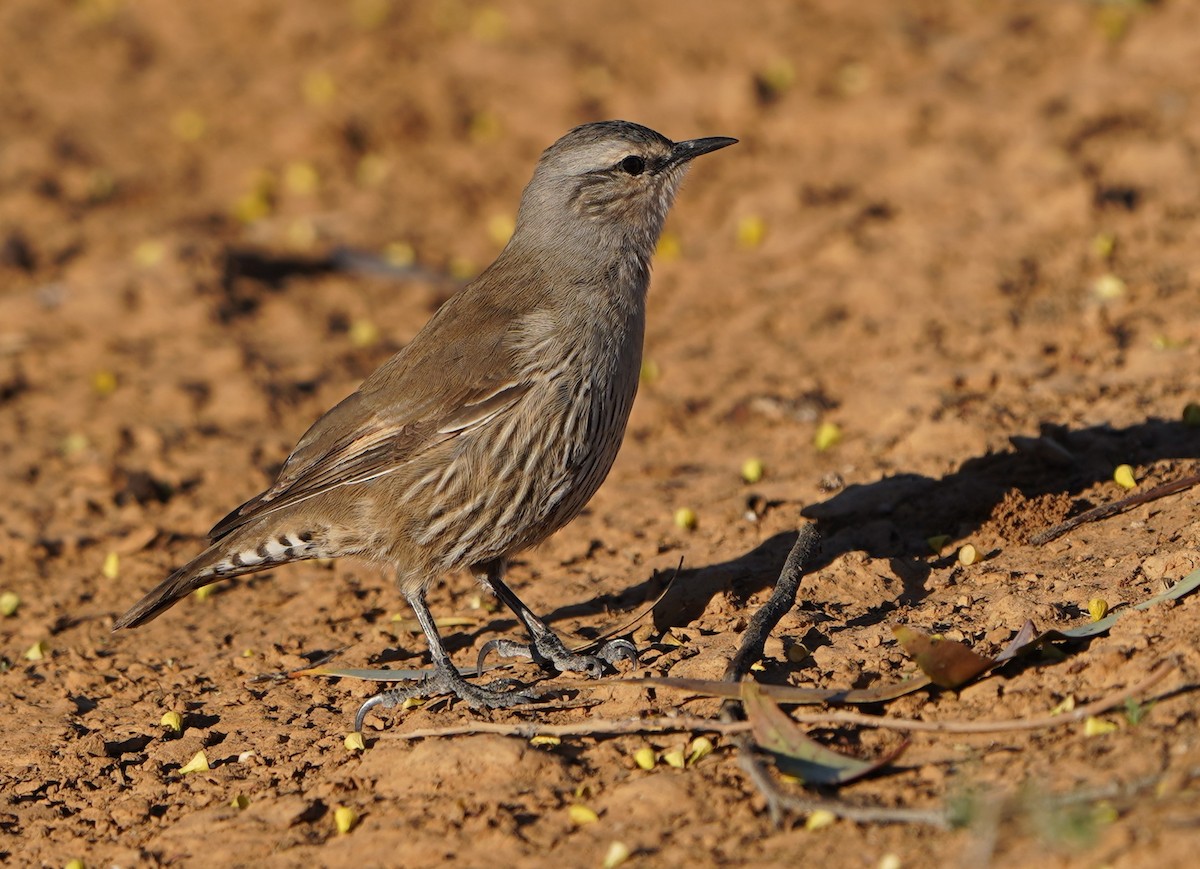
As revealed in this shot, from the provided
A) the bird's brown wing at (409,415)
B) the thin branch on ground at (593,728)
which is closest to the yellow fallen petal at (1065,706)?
the thin branch on ground at (593,728)

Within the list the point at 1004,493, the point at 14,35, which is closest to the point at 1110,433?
the point at 1004,493

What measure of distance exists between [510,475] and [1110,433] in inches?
121

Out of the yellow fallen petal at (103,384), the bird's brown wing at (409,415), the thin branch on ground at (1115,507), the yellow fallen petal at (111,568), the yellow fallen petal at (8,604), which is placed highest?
the yellow fallen petal at (103,384)

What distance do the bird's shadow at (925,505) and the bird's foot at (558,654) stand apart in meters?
0.38

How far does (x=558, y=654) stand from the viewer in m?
5.94

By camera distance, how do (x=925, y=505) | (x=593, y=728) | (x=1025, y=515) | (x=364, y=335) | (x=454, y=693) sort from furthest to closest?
(x=364, y=335), (x=925, y=505), (x=1025, y=515), (x=454, y=693), (x=593, y=728)

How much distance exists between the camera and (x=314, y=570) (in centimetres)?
753

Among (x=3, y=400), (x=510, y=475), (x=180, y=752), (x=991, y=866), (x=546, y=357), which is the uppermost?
(x=3, y=400)

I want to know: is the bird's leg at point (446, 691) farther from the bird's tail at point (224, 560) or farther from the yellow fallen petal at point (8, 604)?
the yellow fallen petal at point (8, 604)

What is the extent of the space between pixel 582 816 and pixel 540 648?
1446 millimetres

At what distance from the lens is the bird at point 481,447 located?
6.02 metres

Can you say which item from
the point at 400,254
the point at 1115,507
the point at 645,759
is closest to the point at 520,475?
the point at 645,759

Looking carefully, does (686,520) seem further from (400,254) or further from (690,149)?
(400,254)

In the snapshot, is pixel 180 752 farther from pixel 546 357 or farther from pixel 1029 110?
pixel 1029 110
